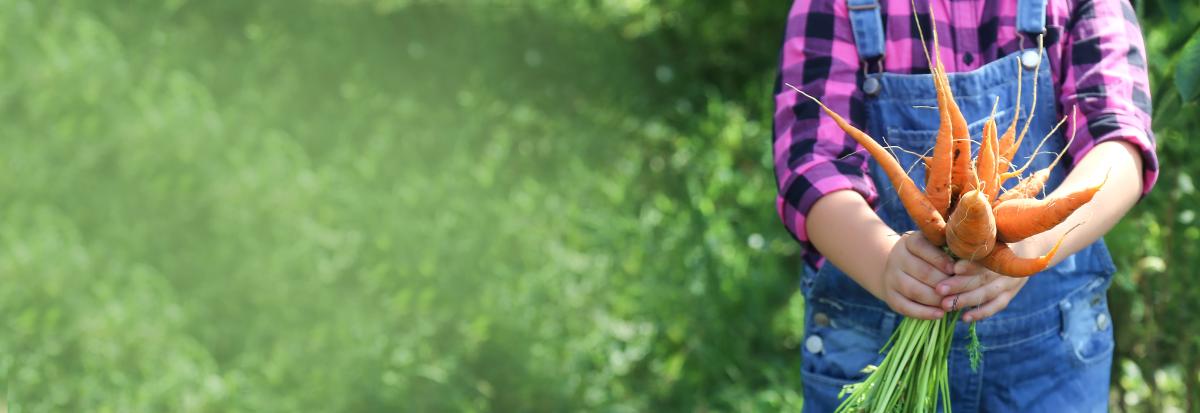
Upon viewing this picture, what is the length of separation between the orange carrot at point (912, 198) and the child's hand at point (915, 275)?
0.02m

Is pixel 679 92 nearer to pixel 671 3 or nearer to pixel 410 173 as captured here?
pixel 671 3

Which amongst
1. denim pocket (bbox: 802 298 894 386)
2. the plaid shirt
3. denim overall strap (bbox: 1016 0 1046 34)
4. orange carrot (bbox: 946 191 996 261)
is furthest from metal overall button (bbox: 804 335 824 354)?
denim overall strap (bbox: 1016 0 1046 34)

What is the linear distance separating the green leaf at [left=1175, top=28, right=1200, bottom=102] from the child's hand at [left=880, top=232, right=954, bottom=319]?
2.63 ft

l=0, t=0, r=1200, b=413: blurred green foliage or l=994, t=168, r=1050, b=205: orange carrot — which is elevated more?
l=0, t=0, r=1200, b=413: blurred green foliage

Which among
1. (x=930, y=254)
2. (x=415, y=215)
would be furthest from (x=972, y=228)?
(x=415, y=215)

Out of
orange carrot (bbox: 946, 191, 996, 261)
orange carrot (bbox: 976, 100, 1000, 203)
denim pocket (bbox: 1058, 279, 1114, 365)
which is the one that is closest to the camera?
orange carrot (bbox: 946, 191, 996, 261)

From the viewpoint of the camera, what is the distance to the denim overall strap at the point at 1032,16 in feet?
5.42

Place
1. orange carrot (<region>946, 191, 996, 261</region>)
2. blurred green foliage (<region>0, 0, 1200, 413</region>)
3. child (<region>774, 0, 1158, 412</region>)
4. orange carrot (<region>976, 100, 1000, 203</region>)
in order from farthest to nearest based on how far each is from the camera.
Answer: blurred green foliage (<region>0, 0, 1200, 413</region>), child (<region>774, 0, 1158, 412</region>), orange carrot (<region>976, 100, 1000, 203</region>), orange carrot (<region>946, 191, 996, 261</region>)

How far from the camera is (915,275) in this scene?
1466mm

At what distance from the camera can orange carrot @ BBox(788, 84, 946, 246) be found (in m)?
1.44

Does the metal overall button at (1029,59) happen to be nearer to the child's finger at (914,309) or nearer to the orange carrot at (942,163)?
the orange carrot at (942,163)

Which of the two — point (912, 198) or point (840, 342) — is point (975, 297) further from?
point (840, 342)


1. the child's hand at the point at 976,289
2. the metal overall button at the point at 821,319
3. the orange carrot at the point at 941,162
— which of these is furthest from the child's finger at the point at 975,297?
the metal overall button at the point at 821,319

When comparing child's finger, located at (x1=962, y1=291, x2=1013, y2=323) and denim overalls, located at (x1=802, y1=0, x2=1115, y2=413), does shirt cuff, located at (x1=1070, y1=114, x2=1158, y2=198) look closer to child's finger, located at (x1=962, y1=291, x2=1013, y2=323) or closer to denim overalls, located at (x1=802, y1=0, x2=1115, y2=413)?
denim overalls, located at (x1=802, y1=0, x2=1115, y2=413)
